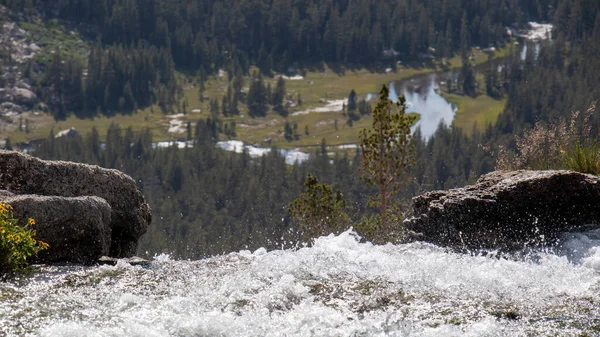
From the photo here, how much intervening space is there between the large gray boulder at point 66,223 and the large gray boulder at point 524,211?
27.1ft

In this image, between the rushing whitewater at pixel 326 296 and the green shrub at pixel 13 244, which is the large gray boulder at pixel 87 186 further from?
the rushing whitewater at pixel 326 296

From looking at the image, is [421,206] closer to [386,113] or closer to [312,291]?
[312,291]

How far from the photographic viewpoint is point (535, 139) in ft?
82.1

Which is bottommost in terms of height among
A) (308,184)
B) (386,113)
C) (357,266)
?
(308,184)

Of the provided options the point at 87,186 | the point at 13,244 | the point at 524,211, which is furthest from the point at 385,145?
the point at 13,244

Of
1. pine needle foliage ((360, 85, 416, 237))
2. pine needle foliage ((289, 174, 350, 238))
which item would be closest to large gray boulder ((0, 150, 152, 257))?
pine needle foliage ((360, 85, 416, 237))

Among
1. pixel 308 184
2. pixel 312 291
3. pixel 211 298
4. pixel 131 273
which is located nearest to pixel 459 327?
pixel 312 291

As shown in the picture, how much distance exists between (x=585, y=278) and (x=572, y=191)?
13.2 feet

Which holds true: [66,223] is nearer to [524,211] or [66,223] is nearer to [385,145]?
[524,211]

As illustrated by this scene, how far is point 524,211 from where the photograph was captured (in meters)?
20.9

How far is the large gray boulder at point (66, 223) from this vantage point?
19.9 m

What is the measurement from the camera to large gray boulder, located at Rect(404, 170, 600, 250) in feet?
68.2

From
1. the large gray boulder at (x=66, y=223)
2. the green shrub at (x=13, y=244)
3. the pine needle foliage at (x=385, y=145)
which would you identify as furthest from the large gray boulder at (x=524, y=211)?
the pine needle foliage at (x=385, y=145)

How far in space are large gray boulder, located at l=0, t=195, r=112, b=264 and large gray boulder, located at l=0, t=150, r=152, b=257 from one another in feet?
5.29
